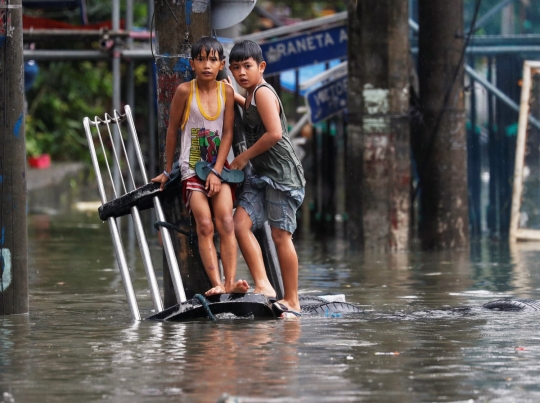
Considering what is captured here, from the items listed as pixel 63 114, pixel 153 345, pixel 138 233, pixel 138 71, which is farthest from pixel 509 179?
pixel 63 114

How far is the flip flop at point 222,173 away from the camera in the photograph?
7.68 metres

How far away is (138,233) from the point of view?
26.0 ft

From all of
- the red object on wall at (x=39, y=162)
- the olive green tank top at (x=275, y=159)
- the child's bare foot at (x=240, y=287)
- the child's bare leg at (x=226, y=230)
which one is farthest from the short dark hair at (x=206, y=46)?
the red object on wall at (x=39, y=162)

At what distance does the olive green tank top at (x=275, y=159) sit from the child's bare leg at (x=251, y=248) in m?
0.28

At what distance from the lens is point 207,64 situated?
25.1ft

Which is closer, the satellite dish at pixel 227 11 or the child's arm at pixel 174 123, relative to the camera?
the child's arm at pixel 174 123

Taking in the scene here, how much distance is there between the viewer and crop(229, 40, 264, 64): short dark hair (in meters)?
7.70

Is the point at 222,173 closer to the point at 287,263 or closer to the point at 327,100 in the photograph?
the point at 287,263

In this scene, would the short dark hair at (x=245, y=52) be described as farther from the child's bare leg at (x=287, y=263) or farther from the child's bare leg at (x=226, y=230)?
the child's bare leg at (x=287, y=263)

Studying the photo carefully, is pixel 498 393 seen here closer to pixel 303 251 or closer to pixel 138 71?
pixel 303 251

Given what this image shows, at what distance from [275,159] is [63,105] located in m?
20.5

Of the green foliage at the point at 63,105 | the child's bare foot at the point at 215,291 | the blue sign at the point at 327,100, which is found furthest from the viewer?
the green foliage at the point at 63,105

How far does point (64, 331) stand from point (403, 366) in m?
2.17

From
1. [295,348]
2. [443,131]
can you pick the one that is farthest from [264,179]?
[443,131]
